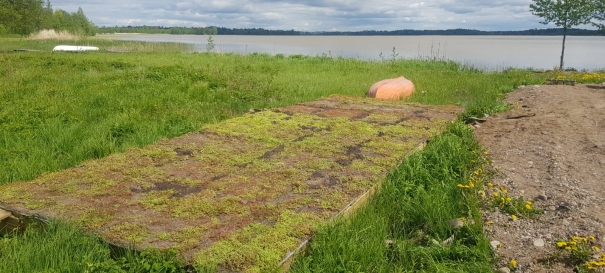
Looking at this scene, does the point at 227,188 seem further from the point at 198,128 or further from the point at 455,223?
the point at 198,128

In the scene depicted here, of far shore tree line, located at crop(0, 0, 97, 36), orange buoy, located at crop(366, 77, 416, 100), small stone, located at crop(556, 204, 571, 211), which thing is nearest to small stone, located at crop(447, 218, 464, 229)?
small stone, located at crop(556, 204, 571, 211)

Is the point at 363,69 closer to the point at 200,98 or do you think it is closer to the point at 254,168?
the point at 200,98

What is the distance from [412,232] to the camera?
3.24m

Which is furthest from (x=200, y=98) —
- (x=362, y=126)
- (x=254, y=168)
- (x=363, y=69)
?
(x=363, y=69)

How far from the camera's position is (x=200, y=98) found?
8.49m

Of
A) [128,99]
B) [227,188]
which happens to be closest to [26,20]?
[128,99]

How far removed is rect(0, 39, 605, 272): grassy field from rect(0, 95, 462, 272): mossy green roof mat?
0.18m

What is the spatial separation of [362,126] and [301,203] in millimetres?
2782

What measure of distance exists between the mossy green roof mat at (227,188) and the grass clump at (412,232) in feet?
0.50

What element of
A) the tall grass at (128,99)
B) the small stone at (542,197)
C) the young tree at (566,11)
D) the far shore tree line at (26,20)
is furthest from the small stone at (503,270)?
the far shore tree line at (26,20)

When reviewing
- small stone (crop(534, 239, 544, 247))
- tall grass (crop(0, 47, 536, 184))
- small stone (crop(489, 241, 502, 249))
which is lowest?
small stone (crop(489, 241, 502, 249))

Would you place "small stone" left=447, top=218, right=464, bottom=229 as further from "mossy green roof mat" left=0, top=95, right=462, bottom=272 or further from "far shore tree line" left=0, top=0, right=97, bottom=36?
"far shore tree line" left=0, top=0, right=97, bottom=36

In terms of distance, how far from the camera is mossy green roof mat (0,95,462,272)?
267 cm

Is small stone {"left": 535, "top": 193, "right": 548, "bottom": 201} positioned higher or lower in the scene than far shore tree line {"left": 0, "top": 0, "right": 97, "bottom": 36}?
lower
